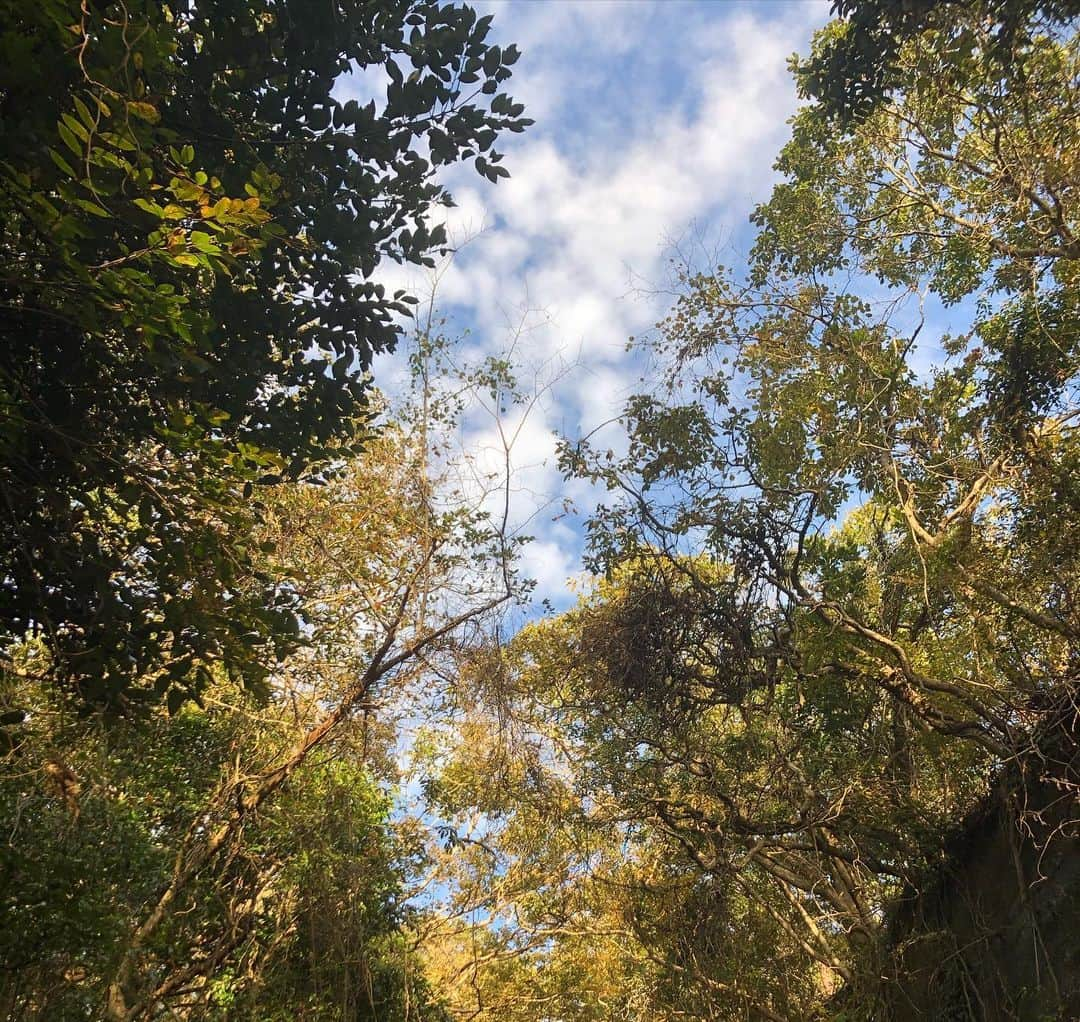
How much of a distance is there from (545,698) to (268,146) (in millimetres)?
6968

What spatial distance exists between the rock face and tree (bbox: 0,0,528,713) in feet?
19.1

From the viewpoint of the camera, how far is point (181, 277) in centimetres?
445

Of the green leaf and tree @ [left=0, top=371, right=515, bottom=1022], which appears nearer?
the green leaf

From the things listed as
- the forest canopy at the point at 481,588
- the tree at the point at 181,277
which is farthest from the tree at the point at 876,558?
the tree at the point at 181,277

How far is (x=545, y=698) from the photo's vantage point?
965cm

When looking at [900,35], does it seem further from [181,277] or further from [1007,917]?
[1007,917]

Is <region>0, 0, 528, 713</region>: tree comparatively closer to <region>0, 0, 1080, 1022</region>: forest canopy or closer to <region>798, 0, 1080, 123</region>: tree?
<region>0, 0, 1080, 1022</region>: forest canopy

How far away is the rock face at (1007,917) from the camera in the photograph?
18.3ft

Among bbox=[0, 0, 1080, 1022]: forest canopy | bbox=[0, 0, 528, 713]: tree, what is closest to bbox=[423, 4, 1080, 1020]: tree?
bbox=[0, 0, 1080, 1022]: forest canopy

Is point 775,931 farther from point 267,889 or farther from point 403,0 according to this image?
point 403,0

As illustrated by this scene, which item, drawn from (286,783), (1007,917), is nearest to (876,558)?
(1007,917)

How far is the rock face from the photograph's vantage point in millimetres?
5590

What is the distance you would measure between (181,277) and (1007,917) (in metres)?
7.76

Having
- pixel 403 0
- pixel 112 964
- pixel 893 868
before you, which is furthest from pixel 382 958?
pixel 403 0
